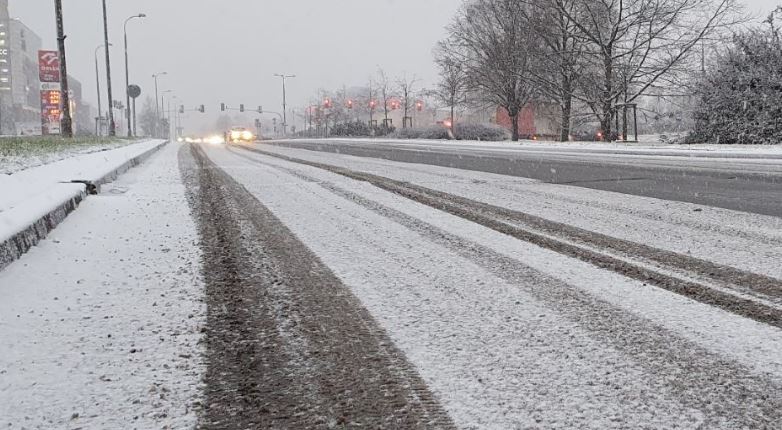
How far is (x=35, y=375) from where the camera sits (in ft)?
6.06

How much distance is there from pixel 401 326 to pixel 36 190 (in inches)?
184

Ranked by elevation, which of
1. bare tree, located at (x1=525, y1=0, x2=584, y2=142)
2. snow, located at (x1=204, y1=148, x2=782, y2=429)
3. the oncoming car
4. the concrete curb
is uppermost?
bare tree, located at (x1=525, y1=0, x2=584, y2=142)

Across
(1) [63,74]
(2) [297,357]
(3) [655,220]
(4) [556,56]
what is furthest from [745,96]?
(1) [63,74]

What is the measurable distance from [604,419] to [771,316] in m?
1.29

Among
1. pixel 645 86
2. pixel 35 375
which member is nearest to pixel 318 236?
pixel 35 375

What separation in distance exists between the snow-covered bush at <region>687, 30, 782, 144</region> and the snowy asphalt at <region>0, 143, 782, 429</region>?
1801 centimetres

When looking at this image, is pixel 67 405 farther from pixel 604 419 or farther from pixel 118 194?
pixel 118 194

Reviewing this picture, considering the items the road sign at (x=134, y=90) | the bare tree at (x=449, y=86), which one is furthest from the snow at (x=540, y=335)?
the road sign at (x=134, y=90)

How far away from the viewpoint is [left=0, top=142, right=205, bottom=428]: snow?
164 centimetres

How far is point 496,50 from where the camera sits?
3481cm

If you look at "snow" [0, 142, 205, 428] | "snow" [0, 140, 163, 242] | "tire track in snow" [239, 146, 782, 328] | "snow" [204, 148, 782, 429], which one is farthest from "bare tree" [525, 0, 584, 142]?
"snow" [0, 142, 205, 428]

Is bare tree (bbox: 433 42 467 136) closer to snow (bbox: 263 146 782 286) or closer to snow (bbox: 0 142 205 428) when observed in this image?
snow (bbox: 263 146 782 286)

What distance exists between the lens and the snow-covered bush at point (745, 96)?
19.5 metres

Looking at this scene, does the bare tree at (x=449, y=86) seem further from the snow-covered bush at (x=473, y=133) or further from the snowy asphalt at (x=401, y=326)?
the snowy asphalt at (x=401, y=326)
